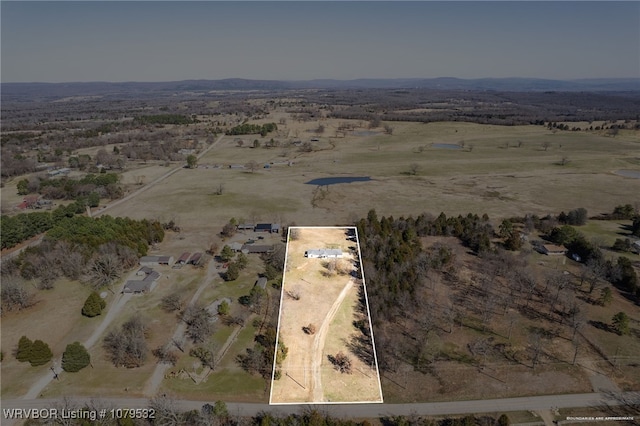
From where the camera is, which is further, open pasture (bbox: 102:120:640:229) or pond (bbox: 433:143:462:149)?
pond (bbox: 433:143:462:149)

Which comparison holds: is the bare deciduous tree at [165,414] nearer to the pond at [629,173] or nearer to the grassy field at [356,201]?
the grassy field at [356,201]

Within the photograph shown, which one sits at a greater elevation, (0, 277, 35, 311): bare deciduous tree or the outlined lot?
the outlined lot

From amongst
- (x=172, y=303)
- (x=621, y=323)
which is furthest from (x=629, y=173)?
(x=172, y=303)

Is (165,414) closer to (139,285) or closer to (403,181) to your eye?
(139,285)

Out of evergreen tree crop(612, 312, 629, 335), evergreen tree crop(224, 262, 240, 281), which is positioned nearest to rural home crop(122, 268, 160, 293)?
evergreen tree crop(224, 262, 240, 281)

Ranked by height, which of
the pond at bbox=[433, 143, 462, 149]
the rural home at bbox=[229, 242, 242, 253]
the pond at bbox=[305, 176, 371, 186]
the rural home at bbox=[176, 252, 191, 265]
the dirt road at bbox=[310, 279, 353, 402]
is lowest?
the rural home at bbox=[176, 252, 191, 265]

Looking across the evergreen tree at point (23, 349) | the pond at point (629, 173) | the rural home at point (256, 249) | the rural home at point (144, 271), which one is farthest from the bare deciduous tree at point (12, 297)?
the pond at point (629, 173)

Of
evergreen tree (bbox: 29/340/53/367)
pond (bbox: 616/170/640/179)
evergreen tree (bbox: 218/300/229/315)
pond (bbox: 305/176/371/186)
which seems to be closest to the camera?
evergreen tree (bbox: 29/340/53/367)

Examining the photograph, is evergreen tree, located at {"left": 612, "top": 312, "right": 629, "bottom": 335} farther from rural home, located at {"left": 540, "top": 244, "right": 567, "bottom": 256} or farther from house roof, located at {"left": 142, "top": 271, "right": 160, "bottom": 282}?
house roof, located at {"left": 142, "top": 271, "right": 160, "bottom": 282}
